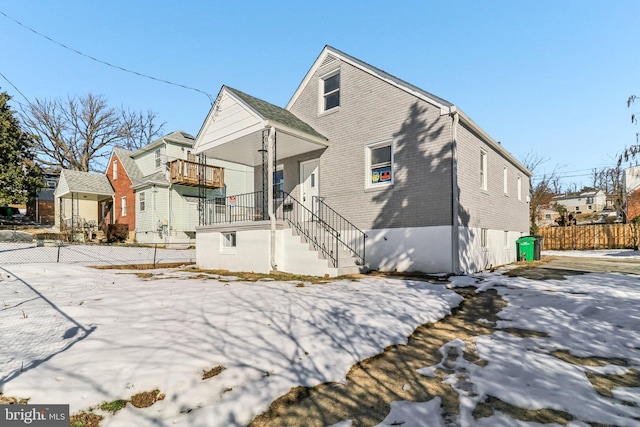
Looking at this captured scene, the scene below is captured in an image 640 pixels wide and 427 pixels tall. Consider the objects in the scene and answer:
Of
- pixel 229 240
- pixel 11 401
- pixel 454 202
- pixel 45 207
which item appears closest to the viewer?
pixel 11 401

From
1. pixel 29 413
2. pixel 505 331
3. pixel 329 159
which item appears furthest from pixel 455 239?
pixel 29 413

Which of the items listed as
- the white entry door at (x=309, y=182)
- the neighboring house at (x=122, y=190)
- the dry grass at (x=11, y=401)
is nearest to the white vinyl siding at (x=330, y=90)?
the white entry door at (x=309, y=182)

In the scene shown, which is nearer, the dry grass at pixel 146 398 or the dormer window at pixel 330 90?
the dry grass at pixel 146 398

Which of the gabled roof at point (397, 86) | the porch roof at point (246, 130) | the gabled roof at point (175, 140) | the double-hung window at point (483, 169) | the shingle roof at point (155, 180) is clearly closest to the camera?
the gabled roof at point (397, 86)

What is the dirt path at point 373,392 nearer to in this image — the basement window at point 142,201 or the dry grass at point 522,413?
the dry grass at point 522,413

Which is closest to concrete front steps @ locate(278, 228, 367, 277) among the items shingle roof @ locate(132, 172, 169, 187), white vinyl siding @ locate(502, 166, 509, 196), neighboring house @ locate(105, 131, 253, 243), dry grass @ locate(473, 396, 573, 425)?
dry grass @ locate(473, 396, 573, 425)

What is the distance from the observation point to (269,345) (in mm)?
3812

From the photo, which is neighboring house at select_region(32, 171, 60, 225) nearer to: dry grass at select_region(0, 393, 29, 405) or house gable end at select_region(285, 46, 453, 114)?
house gable end at select_region(285, 46, 453, 114)

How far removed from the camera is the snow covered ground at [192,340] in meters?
2.75

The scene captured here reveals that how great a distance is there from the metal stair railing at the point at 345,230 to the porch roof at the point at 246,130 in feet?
7.30

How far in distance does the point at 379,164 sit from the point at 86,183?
25292mm

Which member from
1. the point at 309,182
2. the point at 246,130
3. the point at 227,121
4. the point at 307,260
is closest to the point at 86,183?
the point at 227,121

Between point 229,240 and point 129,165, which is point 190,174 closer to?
point 129,165

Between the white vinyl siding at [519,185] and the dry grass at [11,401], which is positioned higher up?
the white vinyl siding at [519,185]
